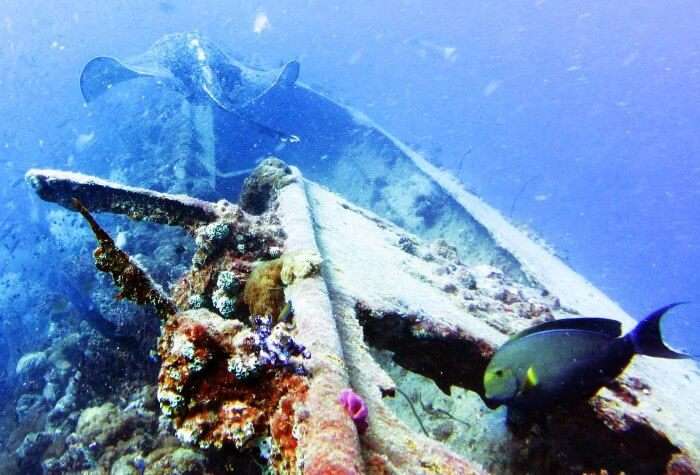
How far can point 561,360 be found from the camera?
2398 millimetres

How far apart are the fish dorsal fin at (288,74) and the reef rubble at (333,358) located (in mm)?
7650

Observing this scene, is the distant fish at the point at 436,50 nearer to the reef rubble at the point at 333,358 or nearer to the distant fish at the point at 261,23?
the distant fish at the point at 261,23

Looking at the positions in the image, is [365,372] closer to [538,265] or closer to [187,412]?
[187,412]

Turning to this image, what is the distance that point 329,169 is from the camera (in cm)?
1445

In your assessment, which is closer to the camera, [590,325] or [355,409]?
[355,409]

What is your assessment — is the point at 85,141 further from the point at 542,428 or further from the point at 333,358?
the point at 542,428

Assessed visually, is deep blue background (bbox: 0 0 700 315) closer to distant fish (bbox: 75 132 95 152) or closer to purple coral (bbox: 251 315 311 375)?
distant fish (bbox: 75 132 95 152)

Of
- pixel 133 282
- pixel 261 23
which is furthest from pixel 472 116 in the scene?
pixel 133 282

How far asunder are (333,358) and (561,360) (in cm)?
146

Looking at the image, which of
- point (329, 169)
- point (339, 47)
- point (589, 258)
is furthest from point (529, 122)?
point (329, 169)

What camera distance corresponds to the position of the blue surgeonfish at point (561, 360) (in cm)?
240

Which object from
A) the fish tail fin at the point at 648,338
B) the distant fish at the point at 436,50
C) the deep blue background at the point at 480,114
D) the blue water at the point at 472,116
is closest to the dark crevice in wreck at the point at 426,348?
the fish tail fin at the point at 648,338

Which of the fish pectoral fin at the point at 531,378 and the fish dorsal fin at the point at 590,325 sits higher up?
the fish dorsal fin at the point at 590,325

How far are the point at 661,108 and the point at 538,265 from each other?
239m
